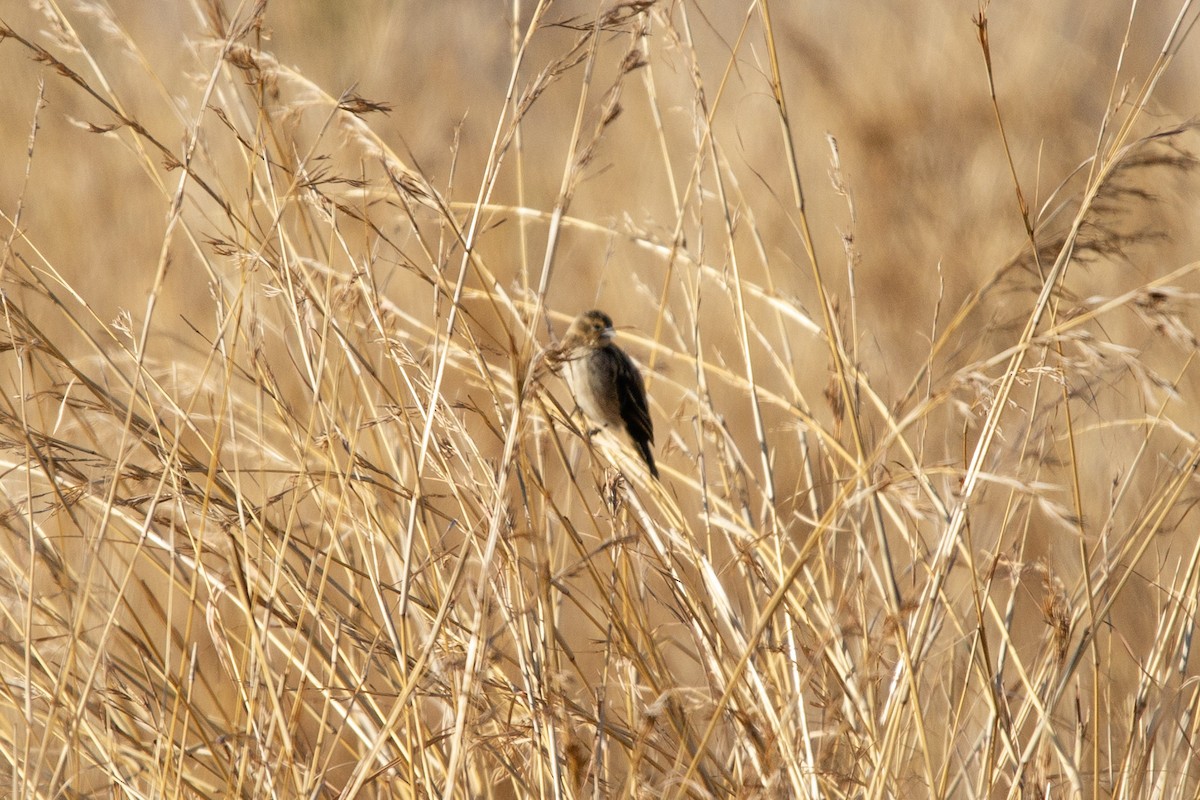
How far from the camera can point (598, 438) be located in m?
2.82

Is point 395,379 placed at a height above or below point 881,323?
above

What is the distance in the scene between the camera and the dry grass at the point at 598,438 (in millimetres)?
1450

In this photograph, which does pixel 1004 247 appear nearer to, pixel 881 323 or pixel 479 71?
pixel 881 323

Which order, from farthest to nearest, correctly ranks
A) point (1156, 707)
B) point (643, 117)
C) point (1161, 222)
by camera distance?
point (643, 117)
point (1161, 222)
point (1156, 707)

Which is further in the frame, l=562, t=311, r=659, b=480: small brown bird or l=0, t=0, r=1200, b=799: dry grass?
l=562, t=311, r=659, b=480: small brown bird

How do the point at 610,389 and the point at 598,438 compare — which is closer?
the point at 598,438

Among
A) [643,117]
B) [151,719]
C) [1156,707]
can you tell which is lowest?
[1156,707]

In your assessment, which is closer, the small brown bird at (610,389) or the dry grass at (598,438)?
the dry grass at (598,438)

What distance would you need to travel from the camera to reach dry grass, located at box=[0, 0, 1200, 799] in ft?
4.76

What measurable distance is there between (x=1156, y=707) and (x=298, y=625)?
1296mm

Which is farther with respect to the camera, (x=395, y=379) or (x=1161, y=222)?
(x=1161, y=222)

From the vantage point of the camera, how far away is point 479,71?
5.38 meters

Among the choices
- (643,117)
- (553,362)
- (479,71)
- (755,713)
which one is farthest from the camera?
(479,71)

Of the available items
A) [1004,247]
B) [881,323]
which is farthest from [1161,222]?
[881,323]
